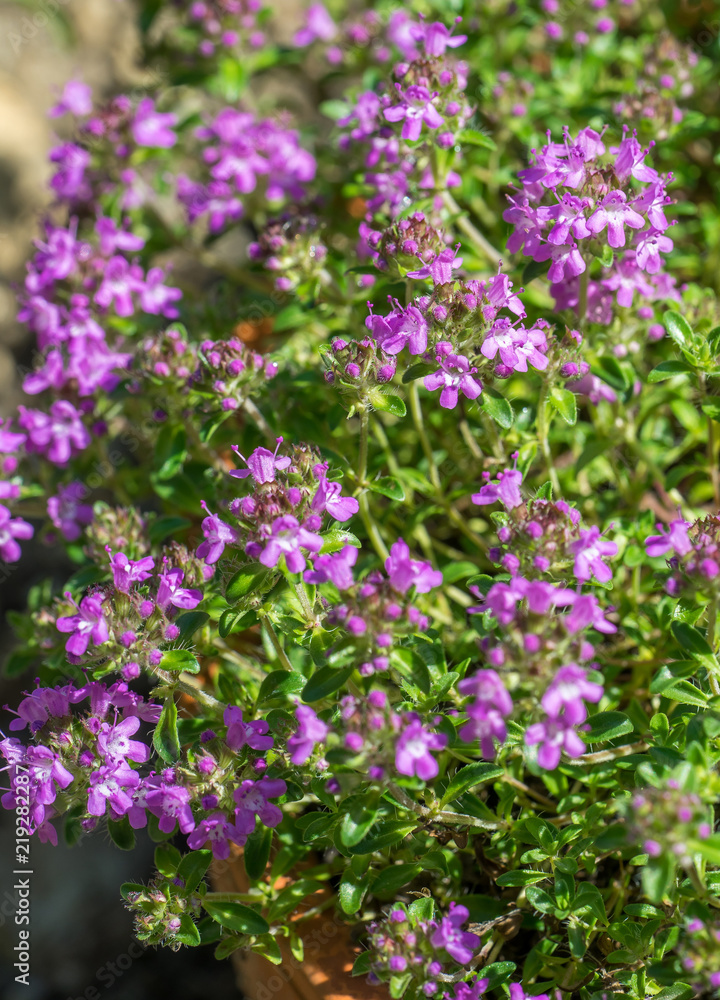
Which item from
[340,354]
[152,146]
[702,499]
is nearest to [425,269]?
[340,354]

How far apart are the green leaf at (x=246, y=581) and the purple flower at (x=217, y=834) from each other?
0.61m

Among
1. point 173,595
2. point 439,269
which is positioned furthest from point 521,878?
point 439,269

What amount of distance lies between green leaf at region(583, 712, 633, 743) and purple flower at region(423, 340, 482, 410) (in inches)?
37.9

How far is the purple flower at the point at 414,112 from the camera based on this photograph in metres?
2.78

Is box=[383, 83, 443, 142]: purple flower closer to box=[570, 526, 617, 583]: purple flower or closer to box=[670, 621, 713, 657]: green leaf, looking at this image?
box=[570, 526, 617, 583]: purple flower

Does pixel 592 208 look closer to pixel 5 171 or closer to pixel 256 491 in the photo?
pixel 256 491

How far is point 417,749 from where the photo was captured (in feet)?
6.45

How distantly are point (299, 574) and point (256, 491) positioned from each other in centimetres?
26

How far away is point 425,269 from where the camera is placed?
8.18 ft

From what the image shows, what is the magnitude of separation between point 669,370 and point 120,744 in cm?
198

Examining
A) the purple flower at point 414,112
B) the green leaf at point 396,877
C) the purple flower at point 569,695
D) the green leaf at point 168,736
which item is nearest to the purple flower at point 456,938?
the green leaf at point 396,877

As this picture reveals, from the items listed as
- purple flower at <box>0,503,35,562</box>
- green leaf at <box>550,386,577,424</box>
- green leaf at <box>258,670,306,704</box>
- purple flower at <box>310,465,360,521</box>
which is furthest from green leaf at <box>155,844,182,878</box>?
green leaf at <box>550,386,577,424</box>

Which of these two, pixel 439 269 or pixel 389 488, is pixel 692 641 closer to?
pixel 389 488

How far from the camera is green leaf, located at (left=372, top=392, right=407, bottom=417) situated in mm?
2469
